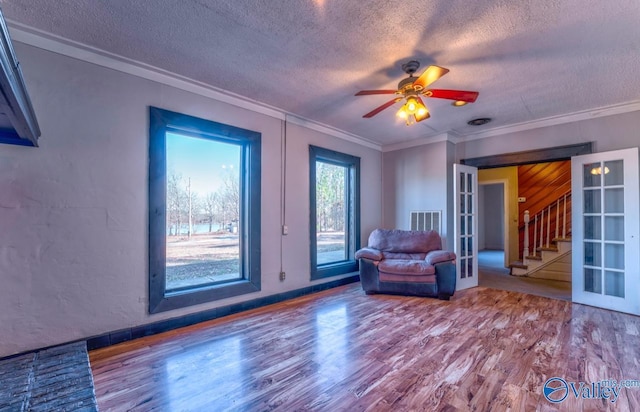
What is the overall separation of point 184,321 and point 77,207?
147 centimetres

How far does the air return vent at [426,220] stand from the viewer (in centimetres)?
486

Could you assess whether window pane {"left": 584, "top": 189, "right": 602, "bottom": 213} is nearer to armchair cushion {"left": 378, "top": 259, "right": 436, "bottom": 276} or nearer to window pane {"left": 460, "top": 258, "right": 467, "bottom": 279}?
window pane {"left": 460, "top": 258, "right": 467, "bottom": 279}

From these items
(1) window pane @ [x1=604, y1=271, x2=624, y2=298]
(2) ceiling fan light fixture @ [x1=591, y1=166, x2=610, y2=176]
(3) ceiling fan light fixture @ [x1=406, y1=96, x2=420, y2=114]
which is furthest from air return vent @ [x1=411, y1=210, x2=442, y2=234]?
(3) ceiling fan light fixture @ [x1=406, y1=96, x2=420, y2=114]

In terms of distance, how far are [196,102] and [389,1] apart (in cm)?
221

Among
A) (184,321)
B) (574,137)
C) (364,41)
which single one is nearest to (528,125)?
(574,137)

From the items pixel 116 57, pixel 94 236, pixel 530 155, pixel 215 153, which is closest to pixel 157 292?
pixel 94 236

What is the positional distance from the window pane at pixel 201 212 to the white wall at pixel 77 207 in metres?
0.33

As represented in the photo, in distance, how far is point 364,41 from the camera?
2.29 meters

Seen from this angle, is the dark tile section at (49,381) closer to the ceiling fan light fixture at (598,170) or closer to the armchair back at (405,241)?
the armchair back at (405,241)

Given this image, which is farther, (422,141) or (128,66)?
(422,141)

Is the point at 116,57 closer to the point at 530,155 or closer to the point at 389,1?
the point at 389,1

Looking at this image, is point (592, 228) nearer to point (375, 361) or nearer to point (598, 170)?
point (598, 170)

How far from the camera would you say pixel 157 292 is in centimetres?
280

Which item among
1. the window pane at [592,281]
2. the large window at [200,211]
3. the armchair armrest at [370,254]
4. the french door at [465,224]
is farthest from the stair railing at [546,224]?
the large window at [200,211]
